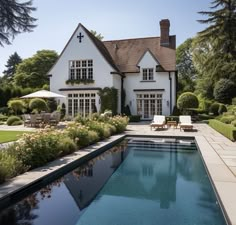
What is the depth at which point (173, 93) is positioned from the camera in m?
24.5

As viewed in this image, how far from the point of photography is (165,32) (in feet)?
86.9

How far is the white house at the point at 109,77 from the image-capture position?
2420 centimetres

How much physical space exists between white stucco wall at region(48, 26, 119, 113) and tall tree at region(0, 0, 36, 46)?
1638cm

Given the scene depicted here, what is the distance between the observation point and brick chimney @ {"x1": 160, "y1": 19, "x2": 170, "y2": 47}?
86.6 feet

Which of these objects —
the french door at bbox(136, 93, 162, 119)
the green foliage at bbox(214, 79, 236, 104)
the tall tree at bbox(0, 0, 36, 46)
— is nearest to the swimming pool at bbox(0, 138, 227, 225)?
the tall tree at bbox(0, 0, 36, 46)

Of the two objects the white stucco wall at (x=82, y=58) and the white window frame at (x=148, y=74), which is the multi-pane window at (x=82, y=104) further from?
the white window frame at (x=148, y=74)

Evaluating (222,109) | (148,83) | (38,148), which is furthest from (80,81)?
(38,148)

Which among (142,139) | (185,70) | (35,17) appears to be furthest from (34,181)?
(185,70)

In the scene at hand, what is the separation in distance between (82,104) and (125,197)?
19.7m

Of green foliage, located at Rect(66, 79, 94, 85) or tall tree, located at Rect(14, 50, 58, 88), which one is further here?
tall tree, located at Rect(14, 50, 58, 88)

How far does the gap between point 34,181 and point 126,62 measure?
22065 millimetres

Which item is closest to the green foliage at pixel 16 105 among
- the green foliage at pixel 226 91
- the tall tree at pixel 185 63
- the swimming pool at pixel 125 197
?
the swimming pool at pixel 125 197

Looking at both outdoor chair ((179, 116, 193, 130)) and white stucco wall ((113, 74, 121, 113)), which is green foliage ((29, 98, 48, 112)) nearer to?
white stucco wall ((113, 74, 121, 113))

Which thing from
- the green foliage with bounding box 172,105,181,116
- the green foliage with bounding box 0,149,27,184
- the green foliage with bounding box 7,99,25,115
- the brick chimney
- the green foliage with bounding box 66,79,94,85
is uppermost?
the brick chimney
